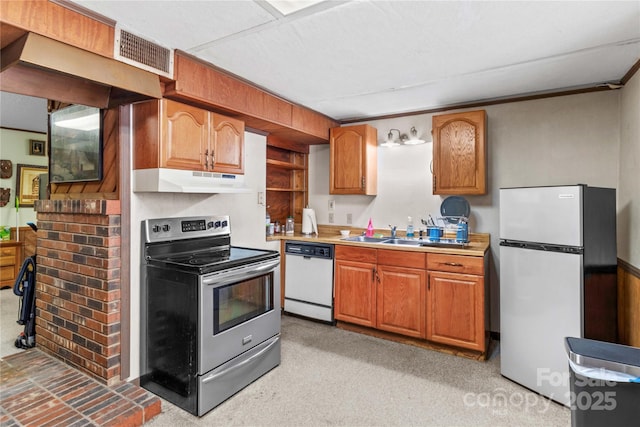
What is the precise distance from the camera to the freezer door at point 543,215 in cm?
217

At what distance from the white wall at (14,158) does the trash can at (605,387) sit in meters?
6.25

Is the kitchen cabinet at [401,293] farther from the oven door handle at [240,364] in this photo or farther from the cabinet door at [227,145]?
the cabinet door at [227,145]

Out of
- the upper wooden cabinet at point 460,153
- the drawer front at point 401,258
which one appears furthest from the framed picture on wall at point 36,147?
the upper wooden cabinet at point 460,153

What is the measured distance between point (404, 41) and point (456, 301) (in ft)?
6.83

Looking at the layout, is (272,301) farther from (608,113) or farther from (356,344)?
(608,113)

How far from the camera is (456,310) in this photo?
2.89 meters

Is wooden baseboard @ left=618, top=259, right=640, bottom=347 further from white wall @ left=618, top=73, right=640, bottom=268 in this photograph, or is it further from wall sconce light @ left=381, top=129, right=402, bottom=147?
wall sconce light @ left=381, top=129, right=402, bottom=147

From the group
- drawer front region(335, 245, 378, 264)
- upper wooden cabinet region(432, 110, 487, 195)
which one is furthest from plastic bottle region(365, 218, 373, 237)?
upper wooden cabinet region(432, 110, 487, 195)

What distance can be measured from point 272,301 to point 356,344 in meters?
1.02

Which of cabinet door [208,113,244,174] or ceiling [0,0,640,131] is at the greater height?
ceiling [0,0,640,131]

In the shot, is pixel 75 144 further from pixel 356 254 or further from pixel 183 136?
pixel 356 254

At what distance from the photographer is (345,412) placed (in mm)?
2115

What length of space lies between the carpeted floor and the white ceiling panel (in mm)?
2306

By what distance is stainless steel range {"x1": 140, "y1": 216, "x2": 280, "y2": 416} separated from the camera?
208 cm
